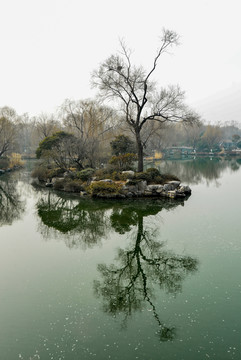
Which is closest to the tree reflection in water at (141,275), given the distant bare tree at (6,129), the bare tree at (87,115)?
the bare tree at (87,115)

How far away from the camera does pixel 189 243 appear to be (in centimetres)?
1038

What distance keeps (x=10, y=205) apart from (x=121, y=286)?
13.5 meters

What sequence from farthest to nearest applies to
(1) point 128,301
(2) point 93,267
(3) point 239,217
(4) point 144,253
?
1. (3) point 239,217
2. (4) point 144,253
3. (2) point 93,267
4. (1) point 128,301

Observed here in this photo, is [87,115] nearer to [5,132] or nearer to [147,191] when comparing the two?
[5,132]

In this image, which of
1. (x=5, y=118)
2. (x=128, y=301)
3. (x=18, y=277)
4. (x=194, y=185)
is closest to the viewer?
(x=128, y=301)

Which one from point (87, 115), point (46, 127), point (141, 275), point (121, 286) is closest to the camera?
point (121, 286)

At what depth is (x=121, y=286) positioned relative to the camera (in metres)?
7.58

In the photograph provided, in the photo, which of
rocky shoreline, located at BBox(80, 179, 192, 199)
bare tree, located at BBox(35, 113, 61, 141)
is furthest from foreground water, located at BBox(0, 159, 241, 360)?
bare tree, located at BBox(35, 113, 61, 141)

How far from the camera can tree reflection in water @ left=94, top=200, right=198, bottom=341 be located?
21.7ft

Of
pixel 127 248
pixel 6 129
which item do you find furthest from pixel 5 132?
pixel 127 248

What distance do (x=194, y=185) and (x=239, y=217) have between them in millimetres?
11588

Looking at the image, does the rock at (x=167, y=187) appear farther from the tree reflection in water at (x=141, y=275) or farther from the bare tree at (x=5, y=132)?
the bare tree at (x=5, y=132)

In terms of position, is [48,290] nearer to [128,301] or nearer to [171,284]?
[128,301]

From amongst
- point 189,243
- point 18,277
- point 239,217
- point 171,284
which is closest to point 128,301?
point 171,284
